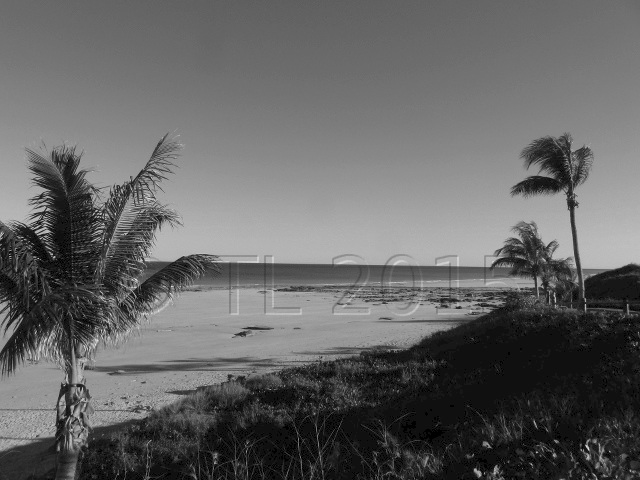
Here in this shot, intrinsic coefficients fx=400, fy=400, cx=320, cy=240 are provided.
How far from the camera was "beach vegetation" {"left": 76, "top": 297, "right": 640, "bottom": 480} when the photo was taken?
4.18 meters

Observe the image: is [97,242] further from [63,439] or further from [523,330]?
[523,330]

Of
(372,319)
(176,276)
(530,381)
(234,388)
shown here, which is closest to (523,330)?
(530,381)

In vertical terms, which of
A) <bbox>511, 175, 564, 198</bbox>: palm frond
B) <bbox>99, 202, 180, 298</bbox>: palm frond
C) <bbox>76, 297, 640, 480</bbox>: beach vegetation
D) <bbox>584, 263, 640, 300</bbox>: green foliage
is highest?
<bbox>511, 175, 564, 198</bbox>: palm frond

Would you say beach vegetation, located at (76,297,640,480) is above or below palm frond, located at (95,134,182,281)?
below

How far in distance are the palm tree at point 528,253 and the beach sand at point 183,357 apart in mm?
6570

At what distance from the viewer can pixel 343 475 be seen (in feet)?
18.9

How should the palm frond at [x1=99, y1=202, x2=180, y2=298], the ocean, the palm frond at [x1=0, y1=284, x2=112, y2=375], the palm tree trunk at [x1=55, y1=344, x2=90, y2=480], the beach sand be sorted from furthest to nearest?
the ocean, the beach sand, the palm frond at [x1=99, y1=202, x2=180, y2=298], the palm tree trunk at [x1=55, y1=344, x2=90, y2=480], the palm frond at [x1=0, y1=284, x2=112, y2=375]

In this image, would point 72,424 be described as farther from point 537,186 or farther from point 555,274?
point 555,274

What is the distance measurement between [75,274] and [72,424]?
242 cm

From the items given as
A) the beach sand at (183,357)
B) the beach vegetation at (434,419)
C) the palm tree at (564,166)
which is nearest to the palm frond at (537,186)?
the palm tree at (564,166)

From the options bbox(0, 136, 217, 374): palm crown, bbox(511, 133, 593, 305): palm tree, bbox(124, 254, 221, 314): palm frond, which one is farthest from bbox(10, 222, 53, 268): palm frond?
bbox(511, 133, 593, 305): palm tree

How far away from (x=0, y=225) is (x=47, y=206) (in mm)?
1045

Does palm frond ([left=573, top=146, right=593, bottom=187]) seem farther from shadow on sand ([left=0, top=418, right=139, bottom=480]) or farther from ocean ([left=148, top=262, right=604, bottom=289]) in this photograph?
ocean ([left=148, top=262, right=604, bottom=289])

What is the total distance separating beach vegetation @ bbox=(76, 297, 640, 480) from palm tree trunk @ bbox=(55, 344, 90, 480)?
0.83 metres
